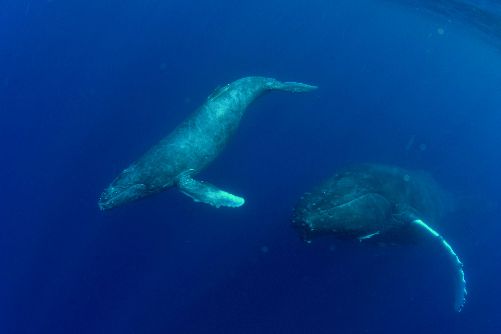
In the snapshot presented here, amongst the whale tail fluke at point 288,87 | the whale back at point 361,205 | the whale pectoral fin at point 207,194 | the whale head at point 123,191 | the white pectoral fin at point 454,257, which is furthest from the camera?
the whale tail fluke at point 288,87

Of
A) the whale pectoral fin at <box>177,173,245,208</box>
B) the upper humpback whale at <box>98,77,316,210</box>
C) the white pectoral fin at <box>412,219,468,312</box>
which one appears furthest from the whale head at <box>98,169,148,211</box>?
the white pectoral fin at <box>412,219,468,312</box>

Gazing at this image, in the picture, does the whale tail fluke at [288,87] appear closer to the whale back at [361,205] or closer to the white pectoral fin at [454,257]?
the whale back at [361,205]

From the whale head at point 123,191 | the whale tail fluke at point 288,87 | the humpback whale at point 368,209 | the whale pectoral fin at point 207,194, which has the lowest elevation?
the whale head at point 123,191

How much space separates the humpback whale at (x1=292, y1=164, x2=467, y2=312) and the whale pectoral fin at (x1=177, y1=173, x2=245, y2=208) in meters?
2.30

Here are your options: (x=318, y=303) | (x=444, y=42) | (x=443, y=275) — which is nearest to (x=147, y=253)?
(x=318, y=303)

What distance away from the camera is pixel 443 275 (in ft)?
54.7

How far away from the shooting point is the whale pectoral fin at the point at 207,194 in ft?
35.9

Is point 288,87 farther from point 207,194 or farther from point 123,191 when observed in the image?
point 123,191

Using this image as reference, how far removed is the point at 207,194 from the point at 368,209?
454 centimetres

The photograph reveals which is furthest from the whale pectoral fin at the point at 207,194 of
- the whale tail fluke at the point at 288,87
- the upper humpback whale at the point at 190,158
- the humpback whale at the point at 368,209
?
the whale tail fluke at the point at 288,87

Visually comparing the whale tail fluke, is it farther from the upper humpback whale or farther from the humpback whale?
the humpback whale

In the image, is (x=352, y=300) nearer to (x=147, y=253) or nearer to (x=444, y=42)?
(x=147, y=253)

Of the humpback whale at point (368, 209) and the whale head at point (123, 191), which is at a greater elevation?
the humpback whale at point (368, 209)

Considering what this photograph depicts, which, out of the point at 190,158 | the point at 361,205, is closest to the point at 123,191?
the point at 190,158
